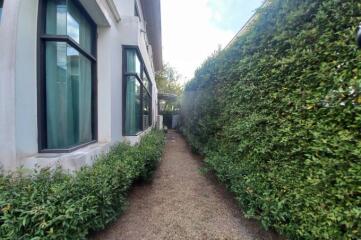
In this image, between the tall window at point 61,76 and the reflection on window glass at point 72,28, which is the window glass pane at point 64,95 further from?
the reflection on window glass at point 72,28

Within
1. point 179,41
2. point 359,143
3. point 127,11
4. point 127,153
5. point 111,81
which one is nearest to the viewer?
point 359,143

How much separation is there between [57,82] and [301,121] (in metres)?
3.30

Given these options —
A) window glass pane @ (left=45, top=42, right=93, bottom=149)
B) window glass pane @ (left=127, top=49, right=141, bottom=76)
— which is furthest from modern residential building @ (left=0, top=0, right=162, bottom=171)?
window glass pane @ (left=127, top=49, right=141, bottom=76)

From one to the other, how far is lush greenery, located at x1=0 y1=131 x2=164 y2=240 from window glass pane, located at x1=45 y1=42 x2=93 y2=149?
2.50 feet

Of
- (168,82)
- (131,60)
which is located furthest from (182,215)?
(168,82)

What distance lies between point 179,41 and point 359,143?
27389 mm

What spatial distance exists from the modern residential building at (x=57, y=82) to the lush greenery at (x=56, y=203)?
364mm

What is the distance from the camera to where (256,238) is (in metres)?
2.64

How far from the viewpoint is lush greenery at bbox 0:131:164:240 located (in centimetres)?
176

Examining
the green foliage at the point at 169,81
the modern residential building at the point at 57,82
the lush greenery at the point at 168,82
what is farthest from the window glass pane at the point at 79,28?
the green foliage at the point at 169,81

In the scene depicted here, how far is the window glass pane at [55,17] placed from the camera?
2.81 m

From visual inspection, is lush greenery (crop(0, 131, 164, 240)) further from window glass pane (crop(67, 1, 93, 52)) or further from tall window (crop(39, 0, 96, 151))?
window glass pane (crop(67, 1, 93, 52))

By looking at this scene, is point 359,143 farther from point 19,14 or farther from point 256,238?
point 19,14

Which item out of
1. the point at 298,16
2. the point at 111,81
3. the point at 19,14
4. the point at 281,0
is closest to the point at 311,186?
the point at 298,16
